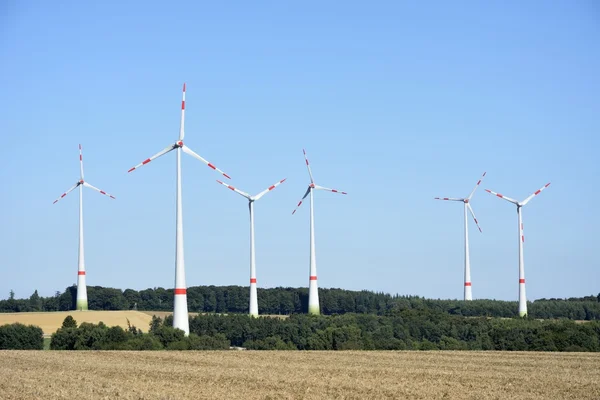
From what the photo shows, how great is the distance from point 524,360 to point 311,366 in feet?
52.0

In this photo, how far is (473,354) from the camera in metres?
71.9

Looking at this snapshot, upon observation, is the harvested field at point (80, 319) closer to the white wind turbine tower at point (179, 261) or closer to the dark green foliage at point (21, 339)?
the dark green foliage at point (21, 339)

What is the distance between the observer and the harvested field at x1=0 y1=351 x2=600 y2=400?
42.7 m

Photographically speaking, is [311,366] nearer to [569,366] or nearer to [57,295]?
[569,366]

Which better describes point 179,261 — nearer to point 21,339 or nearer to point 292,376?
point 21,339

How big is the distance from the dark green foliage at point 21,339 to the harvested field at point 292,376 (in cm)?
2876

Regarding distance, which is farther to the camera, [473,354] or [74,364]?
[473,354]

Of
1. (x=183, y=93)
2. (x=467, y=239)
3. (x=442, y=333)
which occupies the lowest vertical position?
(x=442, y=333)

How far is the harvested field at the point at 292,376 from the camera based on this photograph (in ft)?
140

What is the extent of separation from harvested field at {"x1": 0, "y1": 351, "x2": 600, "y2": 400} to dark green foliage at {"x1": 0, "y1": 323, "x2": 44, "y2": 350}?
94.3 feet

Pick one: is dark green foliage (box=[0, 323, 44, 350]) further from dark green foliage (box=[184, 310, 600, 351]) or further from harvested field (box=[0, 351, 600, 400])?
harvested field (box=[0, 351, 600, 400])

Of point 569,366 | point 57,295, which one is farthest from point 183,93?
point 57,295

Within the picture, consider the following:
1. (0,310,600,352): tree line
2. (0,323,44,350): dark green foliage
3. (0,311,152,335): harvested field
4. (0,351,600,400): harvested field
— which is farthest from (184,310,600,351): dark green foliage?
(0,351,600,400): harvested field

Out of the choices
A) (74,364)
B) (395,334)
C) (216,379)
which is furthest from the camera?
(395,334)
